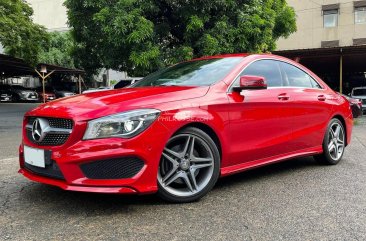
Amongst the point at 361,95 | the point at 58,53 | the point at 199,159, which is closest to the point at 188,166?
the point at 199,159

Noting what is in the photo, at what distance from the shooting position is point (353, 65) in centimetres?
2650

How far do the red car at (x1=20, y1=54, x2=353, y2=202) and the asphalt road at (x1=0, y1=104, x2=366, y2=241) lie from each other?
252 mm

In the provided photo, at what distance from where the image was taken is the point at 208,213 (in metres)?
3.51

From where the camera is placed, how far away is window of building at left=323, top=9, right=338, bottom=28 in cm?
3130

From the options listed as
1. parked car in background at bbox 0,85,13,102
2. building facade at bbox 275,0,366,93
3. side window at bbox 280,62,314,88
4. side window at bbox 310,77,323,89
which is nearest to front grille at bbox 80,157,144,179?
side window at bbox 280,62,314,88

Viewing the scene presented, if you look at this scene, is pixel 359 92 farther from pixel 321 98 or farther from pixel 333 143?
pixel 321 98

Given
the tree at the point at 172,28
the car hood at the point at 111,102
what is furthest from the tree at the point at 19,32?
the car hood at the point at 111,102

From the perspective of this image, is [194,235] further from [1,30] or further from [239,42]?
[1,30]

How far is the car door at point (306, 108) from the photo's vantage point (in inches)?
195

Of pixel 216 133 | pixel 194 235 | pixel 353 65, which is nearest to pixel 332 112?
pixel 216 133

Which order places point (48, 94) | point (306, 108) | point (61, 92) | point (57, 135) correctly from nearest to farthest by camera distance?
point (57, 135) < point (306, 108) < point (48, 94) < point (61, 92)

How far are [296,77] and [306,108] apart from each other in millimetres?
438

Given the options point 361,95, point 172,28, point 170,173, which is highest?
point 172,28

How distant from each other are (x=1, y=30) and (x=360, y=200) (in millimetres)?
16125
